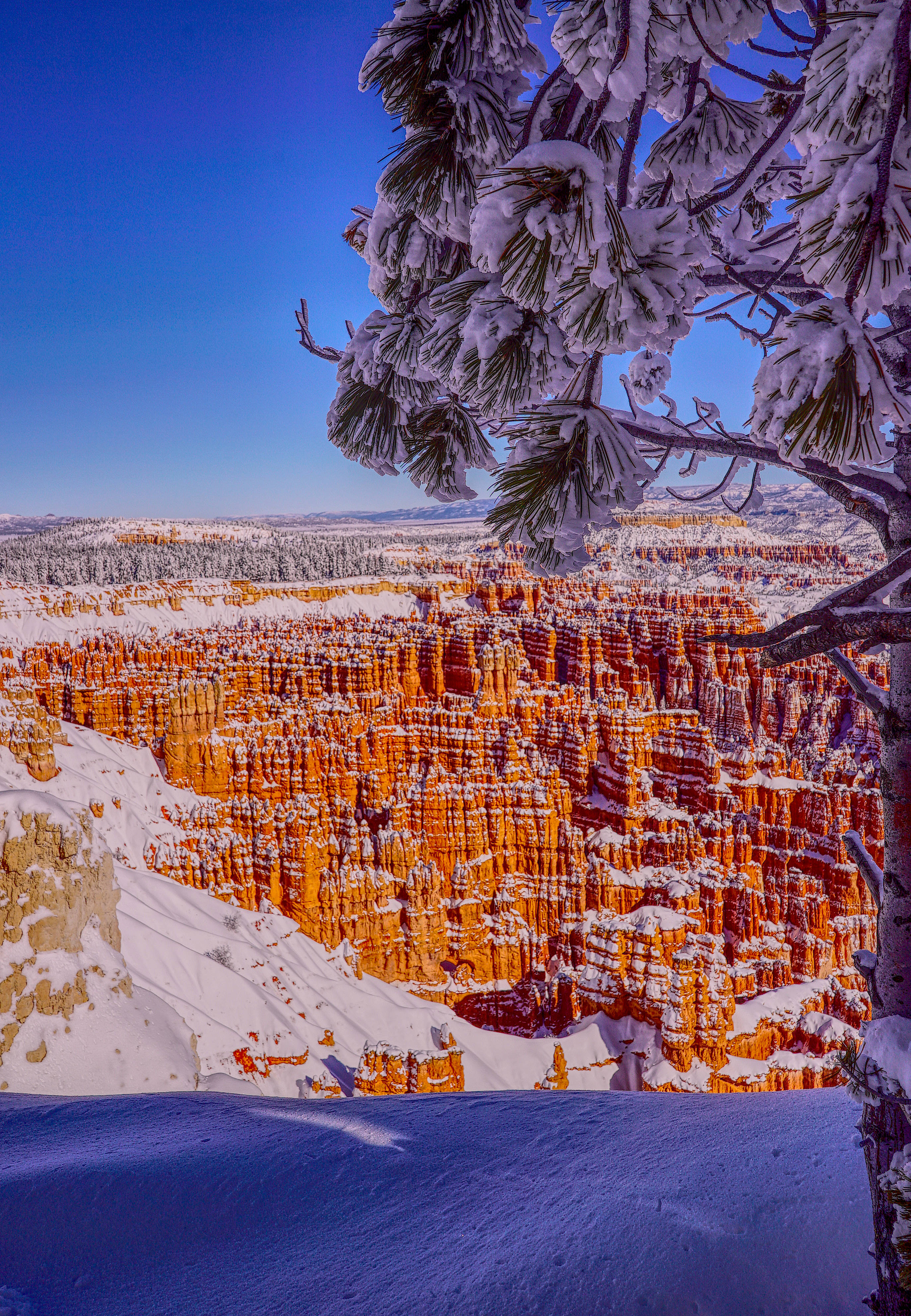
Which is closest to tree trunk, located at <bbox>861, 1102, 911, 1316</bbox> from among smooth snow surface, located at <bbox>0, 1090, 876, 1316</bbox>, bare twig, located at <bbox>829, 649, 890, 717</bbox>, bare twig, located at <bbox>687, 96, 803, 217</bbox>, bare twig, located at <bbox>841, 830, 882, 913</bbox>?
smooth snow surface, located at <bbox>0, 1090, 876, 1316</bbox>

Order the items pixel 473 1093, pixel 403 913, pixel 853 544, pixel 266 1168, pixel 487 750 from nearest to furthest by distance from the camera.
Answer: pixel 266 1168 < pixel 473 1093 < pixel 403 913 < pixel 487 750 < pixel 853 544

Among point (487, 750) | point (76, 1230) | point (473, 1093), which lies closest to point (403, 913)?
point (487, 750)

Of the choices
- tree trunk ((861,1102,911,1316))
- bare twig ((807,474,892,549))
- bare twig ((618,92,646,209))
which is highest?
bare twig ((618,92,646,209))

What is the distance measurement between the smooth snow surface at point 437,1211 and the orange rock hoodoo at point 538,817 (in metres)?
10.7

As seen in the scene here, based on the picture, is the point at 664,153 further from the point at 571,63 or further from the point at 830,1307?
the point at 830,1307

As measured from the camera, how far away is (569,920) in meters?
17.2

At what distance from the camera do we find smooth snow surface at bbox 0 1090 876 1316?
1.80 m

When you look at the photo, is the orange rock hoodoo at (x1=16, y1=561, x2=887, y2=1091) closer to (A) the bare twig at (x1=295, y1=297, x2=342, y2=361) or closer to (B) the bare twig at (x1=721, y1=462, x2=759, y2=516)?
(B) the bare twig at (x1=721, y1=462, x2=759, y2=516)

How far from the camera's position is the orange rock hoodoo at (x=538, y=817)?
46.8ft

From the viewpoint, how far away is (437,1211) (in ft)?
7.21

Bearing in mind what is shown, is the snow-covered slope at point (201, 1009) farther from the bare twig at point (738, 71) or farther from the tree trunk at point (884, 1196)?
the bare twig at point (738, 71)

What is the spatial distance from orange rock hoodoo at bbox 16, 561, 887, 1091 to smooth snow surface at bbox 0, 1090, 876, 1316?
10.7 m

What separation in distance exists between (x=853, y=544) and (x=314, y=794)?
49.8m

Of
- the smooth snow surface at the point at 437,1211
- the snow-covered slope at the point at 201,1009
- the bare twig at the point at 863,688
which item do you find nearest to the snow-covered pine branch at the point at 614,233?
the bare twig at the point at 863,688
